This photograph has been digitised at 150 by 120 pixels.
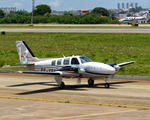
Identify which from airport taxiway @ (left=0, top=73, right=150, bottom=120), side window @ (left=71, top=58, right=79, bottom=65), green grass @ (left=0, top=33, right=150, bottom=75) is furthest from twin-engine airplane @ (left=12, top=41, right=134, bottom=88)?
green grass @ (left=0, top=33, right=150, bottom=75)

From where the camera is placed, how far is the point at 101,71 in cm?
2283

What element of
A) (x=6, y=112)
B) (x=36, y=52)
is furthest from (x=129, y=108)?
(x=36, y=52)

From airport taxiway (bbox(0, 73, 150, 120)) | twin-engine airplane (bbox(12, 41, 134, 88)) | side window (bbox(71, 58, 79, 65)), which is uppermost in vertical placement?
side window (bbox(71, 58, 79, 65))

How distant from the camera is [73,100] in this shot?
19.4 meters

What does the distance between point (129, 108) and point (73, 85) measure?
369 inches

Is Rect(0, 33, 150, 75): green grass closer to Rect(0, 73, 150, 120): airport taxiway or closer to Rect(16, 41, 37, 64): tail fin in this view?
Rect(0, 73, 150, 120): airport taxiway

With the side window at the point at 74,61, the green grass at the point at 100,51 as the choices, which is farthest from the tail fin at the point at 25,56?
the green grass at the point at 100,51

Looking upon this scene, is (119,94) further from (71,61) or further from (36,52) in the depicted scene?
(36,52)

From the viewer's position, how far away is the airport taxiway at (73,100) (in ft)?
50.4

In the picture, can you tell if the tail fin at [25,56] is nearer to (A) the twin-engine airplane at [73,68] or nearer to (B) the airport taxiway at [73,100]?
(A) the twin-engine airplane at [73,68]

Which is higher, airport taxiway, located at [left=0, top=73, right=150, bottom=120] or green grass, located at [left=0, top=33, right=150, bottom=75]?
green grass, located at [left=0, top=33, right=150, bottom=75]

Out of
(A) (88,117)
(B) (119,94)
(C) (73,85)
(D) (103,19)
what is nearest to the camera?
(A) (88,117)

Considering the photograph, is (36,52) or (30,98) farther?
(36,52)

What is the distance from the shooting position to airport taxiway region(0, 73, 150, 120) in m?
15.4
